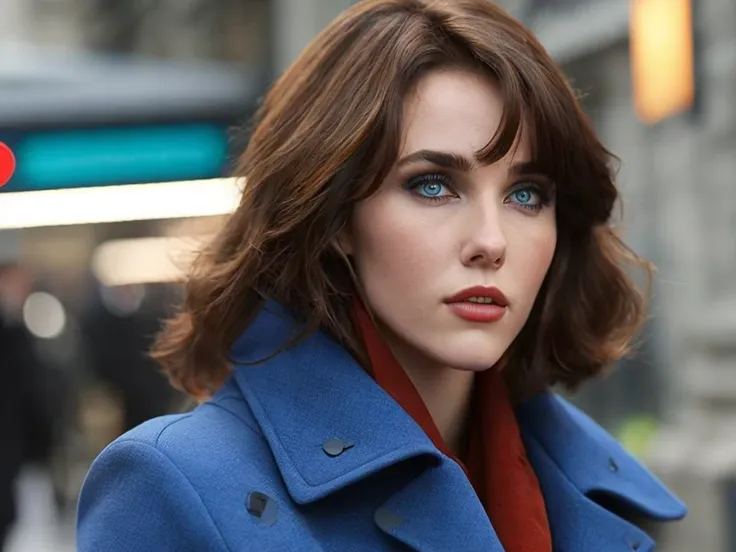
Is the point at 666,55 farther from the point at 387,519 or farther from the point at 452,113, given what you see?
the point at 387,519

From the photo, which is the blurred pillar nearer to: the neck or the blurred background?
the blurred background

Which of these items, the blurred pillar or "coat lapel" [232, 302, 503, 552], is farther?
the blurred pillar

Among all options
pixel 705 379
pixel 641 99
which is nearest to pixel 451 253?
pixel 641 99

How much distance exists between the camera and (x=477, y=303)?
7.25ft

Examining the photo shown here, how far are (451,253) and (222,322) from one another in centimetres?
47

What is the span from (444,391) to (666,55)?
463cm

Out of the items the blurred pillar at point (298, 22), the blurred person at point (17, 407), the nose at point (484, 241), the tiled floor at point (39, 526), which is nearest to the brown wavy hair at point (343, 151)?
the nose at point (484, 241)

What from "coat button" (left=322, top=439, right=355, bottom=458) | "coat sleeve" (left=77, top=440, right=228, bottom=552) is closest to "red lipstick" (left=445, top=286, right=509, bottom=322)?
"coat button" (left=322, top=439, right=355, bottom=458)

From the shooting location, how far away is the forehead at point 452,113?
2.21 meters

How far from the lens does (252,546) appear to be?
79.3 inches

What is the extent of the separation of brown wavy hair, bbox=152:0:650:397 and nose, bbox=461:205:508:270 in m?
0.10

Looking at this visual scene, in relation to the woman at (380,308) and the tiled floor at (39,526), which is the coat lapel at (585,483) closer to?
the woman at (380,308)

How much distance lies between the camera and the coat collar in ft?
6.95

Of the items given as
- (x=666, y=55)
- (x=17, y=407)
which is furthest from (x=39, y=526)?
(x=666, y=55)
